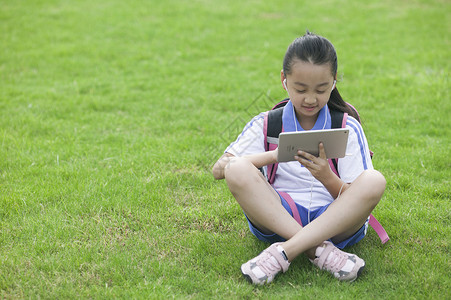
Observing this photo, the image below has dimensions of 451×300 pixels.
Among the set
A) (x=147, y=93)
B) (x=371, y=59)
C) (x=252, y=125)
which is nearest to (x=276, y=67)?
(x=371, y=59)

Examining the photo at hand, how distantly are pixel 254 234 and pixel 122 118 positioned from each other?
2.63m

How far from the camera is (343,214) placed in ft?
8.84

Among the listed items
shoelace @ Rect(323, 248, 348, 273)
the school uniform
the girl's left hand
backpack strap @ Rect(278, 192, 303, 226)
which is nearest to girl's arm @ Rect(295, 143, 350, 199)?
the girl's left hand

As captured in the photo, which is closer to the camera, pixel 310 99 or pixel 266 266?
pixel 266 266

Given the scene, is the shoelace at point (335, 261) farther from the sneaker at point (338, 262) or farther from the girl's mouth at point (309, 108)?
the girl's mouth at point (309, 108)

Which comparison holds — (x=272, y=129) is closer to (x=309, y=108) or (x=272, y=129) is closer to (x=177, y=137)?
(x=309, y=108)

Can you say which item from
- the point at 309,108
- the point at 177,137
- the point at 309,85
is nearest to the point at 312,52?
the point at 309,85

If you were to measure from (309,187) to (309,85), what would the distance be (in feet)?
2.13

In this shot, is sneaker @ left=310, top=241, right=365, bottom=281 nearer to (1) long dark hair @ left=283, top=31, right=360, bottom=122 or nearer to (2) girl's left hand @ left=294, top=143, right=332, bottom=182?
(2) girl's left hand @ left=294, top=143, right=332, bottom=182

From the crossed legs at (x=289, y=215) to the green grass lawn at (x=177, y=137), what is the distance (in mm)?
211

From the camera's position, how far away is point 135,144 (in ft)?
15.1

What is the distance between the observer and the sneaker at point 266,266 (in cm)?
265

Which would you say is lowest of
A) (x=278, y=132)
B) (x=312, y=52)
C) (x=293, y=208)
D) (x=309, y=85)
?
(x=293, y=208)

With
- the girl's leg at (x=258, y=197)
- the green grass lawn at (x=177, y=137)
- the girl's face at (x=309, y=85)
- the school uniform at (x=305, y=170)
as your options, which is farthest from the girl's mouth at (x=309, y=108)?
the green grass lawn at (x=177, y=137)
